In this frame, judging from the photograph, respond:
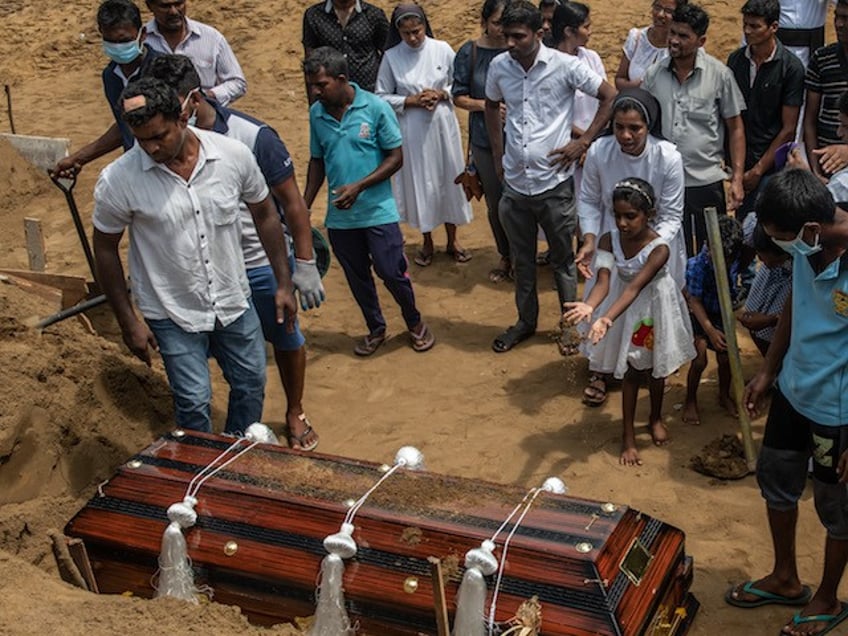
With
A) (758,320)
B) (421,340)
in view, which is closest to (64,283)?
(421,340)

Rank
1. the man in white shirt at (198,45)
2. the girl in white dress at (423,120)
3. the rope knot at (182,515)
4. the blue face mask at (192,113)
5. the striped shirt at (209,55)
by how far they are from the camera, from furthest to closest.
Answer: the girl in white dress at (423,120)
the striped shirt at (209,55)
the man in white shirt at (198,45)
the blue face mask at (192,113)
the rope knot at (182,515)

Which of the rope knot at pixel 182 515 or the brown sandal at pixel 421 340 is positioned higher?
the rope knot at pixel 182 515

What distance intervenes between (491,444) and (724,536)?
1280mm

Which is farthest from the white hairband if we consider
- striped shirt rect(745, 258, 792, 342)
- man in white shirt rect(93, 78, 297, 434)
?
man in white shirt rect(93, 78, 297, 434)

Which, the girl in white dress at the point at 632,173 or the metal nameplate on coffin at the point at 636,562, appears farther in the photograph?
the girl in white dress at the point at 632,173

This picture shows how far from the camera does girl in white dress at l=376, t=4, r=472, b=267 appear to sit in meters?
6.75

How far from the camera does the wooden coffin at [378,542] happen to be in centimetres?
321

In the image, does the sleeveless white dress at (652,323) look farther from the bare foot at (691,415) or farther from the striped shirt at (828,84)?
the striped shirt at (828,84)

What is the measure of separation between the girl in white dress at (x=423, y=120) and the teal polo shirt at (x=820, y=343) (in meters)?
3.72

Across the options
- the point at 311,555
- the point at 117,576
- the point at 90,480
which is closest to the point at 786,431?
the point at 311,555

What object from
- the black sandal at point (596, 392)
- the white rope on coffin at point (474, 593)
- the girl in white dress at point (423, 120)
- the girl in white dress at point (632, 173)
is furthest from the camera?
the girl in white dress at point (423, 120)

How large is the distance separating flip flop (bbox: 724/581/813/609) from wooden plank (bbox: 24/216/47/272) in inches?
166

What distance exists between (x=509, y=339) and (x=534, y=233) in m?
0.63

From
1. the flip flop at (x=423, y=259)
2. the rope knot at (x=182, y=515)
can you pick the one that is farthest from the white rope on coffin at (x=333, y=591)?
the flip flop at (x=423, y=259)
